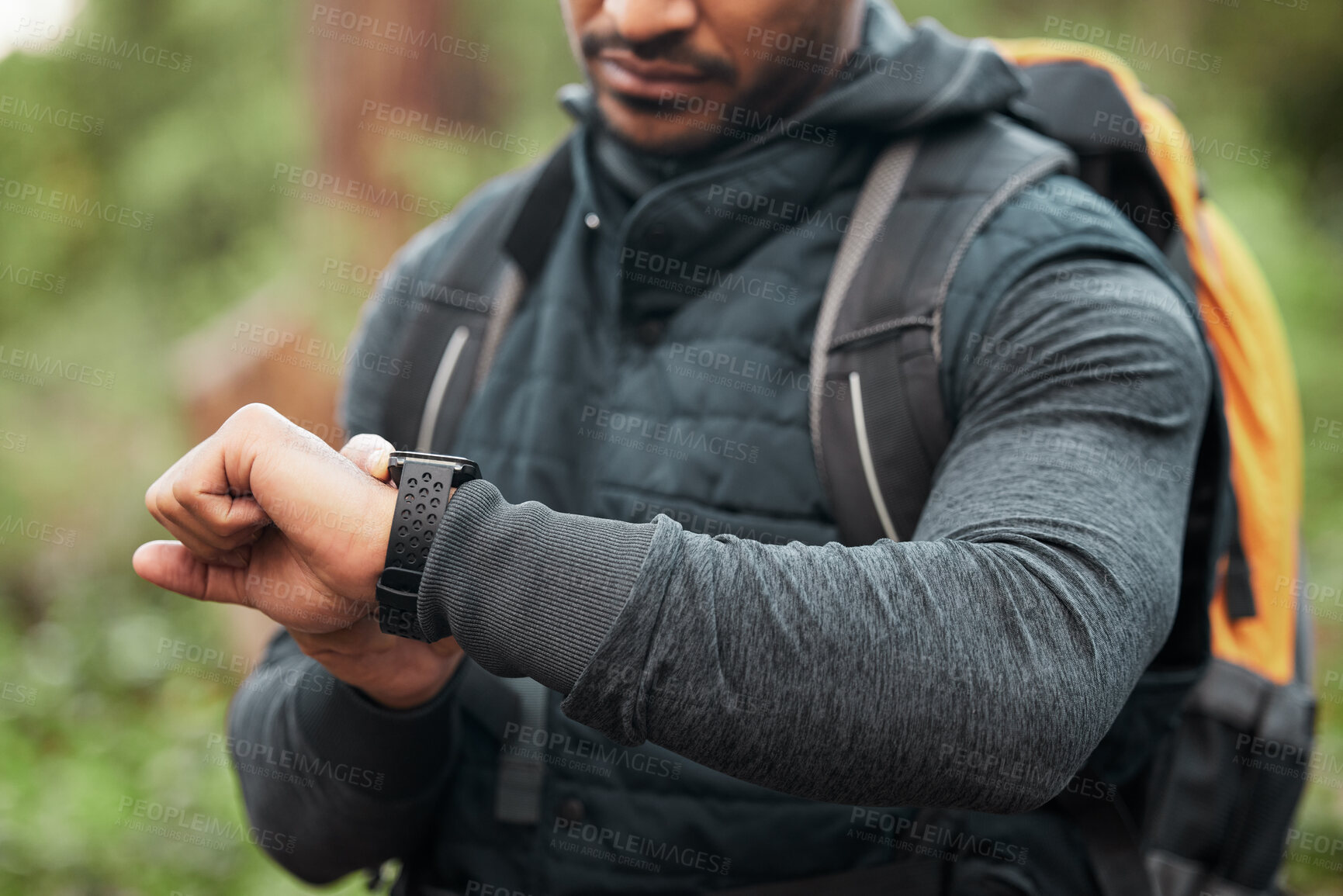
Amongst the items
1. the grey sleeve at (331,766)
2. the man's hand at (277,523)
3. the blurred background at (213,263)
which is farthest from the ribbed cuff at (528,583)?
the blurred background at (213,263)

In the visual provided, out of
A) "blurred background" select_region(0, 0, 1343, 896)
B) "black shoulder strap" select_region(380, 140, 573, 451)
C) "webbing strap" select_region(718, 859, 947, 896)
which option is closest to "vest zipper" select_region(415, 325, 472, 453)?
"black shoulder strap" select_region(380, 140, 573, 451)

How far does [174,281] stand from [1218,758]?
9639 mm

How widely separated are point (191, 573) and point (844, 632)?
2.94ft

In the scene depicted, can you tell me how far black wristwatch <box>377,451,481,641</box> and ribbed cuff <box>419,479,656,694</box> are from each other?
3cm

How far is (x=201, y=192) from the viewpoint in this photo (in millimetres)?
8977

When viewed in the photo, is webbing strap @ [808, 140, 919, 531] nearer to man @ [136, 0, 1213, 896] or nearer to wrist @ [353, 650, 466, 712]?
man @ [136, 0, 1213, 896]

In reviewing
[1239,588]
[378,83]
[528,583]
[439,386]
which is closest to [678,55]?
[439,386]

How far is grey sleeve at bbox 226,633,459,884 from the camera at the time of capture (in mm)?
1693

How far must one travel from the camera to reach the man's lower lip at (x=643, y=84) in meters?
1.73

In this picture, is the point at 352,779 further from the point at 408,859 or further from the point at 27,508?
the point at 27,508

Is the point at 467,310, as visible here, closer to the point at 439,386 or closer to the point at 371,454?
the point at 439,386

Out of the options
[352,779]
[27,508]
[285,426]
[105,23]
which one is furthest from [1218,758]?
[105,23]

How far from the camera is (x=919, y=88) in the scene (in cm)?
168

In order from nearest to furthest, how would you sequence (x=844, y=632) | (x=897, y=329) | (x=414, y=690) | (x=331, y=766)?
(x=844, y=632) → (x=897, y=329) → (x=414, y=690) → (x=331, y=766)
